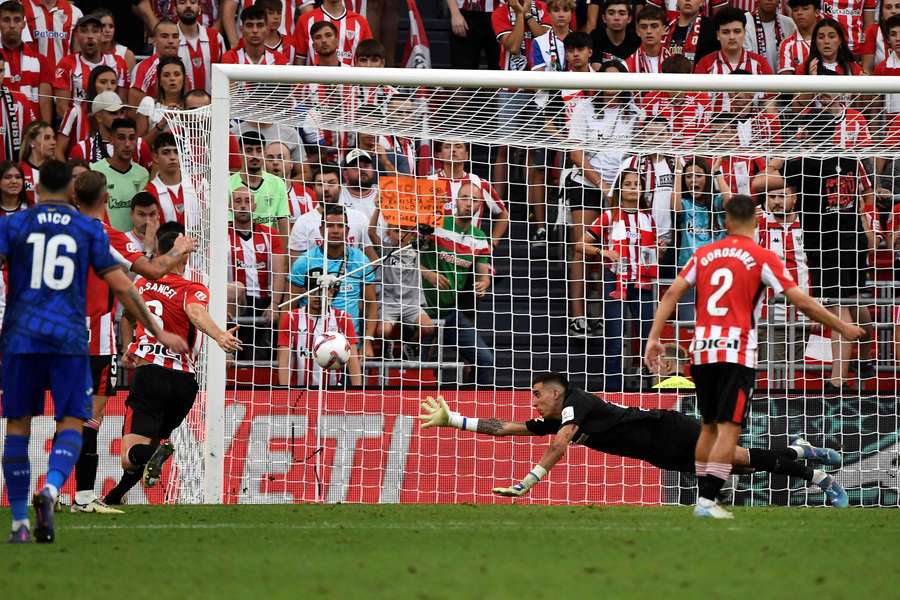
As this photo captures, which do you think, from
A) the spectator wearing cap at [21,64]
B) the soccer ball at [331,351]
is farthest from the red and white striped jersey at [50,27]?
the soccer ball at [331,351]

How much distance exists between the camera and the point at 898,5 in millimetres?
15953

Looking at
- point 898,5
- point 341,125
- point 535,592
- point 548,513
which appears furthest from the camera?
point 898,5

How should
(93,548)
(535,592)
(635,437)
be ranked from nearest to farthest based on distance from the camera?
(535,592) < (93,548) < (635,437)

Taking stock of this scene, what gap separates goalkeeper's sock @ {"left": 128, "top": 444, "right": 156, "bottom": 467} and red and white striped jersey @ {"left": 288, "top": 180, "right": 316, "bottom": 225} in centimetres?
364

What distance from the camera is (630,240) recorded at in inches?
541

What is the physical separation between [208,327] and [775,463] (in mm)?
4845

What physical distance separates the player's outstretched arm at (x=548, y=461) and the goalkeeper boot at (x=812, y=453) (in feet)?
6.41

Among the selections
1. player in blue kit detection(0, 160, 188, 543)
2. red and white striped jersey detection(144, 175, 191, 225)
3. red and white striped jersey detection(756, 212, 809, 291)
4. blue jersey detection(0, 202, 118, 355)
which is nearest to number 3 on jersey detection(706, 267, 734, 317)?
player in blue kit detection(0, 160, 188, 543)

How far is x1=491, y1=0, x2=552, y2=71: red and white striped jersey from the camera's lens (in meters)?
15.7

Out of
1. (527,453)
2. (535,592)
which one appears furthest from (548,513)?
(535,592)

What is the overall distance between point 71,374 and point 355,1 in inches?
373

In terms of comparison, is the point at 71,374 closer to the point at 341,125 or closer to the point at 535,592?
the point at 535,592

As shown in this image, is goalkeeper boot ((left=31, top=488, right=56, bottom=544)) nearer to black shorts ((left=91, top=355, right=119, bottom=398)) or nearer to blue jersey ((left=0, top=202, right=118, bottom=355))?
blue jersey ((left=0, top=202, right=118, bottom=355))

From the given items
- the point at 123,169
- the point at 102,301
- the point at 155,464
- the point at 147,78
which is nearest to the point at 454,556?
the point at 102,301
